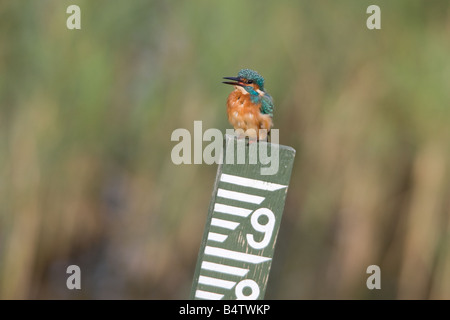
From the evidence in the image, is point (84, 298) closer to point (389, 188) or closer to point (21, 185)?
point (21, 185)

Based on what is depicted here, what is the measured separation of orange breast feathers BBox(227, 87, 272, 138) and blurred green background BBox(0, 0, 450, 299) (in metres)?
1.46

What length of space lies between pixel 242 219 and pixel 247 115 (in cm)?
67

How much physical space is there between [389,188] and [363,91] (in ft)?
2.06

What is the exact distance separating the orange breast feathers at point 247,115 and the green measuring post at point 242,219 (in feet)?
1.91

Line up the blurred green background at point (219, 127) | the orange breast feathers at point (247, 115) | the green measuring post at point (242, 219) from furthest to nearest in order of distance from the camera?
the blurred green background at point (219, 127), the orange breast feathers at point (247, 115), the green measuring post at point (242, 219)

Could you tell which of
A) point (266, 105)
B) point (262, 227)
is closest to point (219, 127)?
point (266, 105)

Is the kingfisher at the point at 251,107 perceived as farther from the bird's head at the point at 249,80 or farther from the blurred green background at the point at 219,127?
the blurred green background at the point at 219,127

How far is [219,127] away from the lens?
13.4 feet

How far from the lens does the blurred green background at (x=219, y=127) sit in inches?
157

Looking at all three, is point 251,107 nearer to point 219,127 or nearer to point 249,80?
point 249,80

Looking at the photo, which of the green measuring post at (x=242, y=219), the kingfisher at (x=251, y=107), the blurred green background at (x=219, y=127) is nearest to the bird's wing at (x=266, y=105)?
the kingfisher at (x=251, y=107)

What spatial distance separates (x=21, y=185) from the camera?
13.3ft

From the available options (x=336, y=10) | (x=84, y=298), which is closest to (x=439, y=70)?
(x=336, y=10)

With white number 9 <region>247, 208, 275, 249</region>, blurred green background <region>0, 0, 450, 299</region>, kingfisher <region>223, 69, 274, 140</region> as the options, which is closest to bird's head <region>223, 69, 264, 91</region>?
kingfisher <region>223, 69, 274, 140</region>
